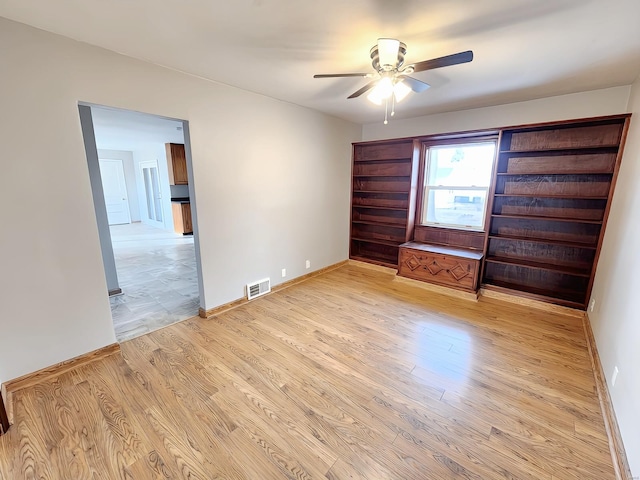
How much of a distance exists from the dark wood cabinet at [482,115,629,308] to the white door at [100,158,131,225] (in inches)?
406

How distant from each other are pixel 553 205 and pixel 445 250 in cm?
132

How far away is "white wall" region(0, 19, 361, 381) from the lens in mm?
1818

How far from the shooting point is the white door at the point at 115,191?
27.9 ft

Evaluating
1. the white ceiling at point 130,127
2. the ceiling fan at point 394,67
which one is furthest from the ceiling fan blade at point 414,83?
the white ceiling at point 130,127

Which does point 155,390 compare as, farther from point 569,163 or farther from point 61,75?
point 569,163

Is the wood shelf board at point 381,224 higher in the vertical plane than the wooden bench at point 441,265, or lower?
higher

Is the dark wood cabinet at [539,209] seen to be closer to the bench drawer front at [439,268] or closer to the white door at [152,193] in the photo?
the bench drawer front at [439,268]

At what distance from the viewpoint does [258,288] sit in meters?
3.48

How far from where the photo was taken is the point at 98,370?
2.16 meters

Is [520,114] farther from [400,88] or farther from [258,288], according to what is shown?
[258,288]

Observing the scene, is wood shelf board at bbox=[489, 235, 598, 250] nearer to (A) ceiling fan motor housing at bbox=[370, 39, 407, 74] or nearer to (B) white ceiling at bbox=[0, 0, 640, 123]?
(B) white ceiling at bbox=[0, 0, 640, 123]

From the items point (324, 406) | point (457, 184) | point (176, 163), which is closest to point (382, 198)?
point (457, 184)

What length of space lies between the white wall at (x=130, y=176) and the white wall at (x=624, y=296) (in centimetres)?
1128

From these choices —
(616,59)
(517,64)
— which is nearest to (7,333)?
(517,64)
